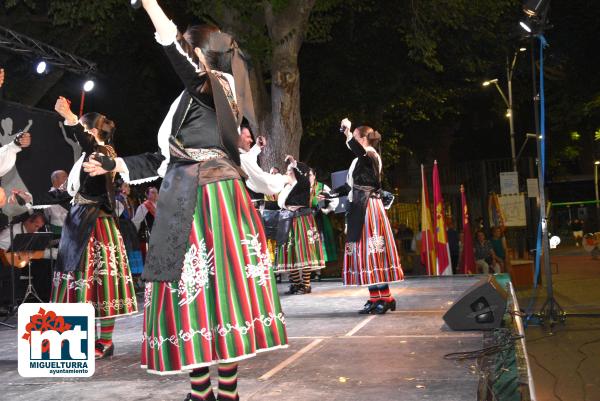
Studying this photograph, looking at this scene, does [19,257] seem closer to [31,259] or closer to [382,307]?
[31,259]

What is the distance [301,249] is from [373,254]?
264 cm

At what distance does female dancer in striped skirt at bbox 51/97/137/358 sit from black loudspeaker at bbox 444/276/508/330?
2.47 m

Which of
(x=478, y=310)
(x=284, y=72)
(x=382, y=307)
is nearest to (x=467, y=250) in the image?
(x=284, y=72)

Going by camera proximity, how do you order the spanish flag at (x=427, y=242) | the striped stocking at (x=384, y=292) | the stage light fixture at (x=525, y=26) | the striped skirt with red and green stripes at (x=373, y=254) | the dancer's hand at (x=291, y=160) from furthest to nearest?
the spanish flag at (x=427, y=242) → the dancer's hand at (x=291, y=160) → the stage light fixture at (x=525, y=26) → the striped skirt with red and green stripes at (x=373, y=254) → the striped stocking at (x=384, y=292)

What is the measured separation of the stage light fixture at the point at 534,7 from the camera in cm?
789

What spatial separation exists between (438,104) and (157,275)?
23.4 m

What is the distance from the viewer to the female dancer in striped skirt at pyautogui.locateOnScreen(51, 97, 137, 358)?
5.23 meters

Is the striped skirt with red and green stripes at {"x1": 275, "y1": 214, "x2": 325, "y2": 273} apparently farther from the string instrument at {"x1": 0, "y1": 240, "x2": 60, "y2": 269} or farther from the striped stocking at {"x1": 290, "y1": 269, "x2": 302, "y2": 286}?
the string instrument at {"x1": 0, "y1": 240, "x2": 60, "y2": 269}

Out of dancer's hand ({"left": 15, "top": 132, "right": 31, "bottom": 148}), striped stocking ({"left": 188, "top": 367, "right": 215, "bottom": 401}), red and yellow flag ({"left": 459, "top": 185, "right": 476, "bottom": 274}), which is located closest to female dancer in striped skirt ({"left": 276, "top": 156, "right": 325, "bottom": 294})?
dancer's hand ({"left": 15, "top": 132, "right": 31, "bottom": 148})

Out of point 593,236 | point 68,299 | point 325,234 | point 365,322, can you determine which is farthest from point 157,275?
point 593,236

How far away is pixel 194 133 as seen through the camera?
3.22m

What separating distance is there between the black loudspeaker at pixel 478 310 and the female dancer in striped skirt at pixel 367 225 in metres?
1.74

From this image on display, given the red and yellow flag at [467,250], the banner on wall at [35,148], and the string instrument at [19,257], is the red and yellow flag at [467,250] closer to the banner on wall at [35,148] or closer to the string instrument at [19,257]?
the banner on wall at [35,148]

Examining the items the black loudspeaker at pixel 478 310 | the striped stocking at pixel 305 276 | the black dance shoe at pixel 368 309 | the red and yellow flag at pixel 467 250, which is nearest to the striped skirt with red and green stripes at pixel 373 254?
the black dance shoe at pixel 368 309
